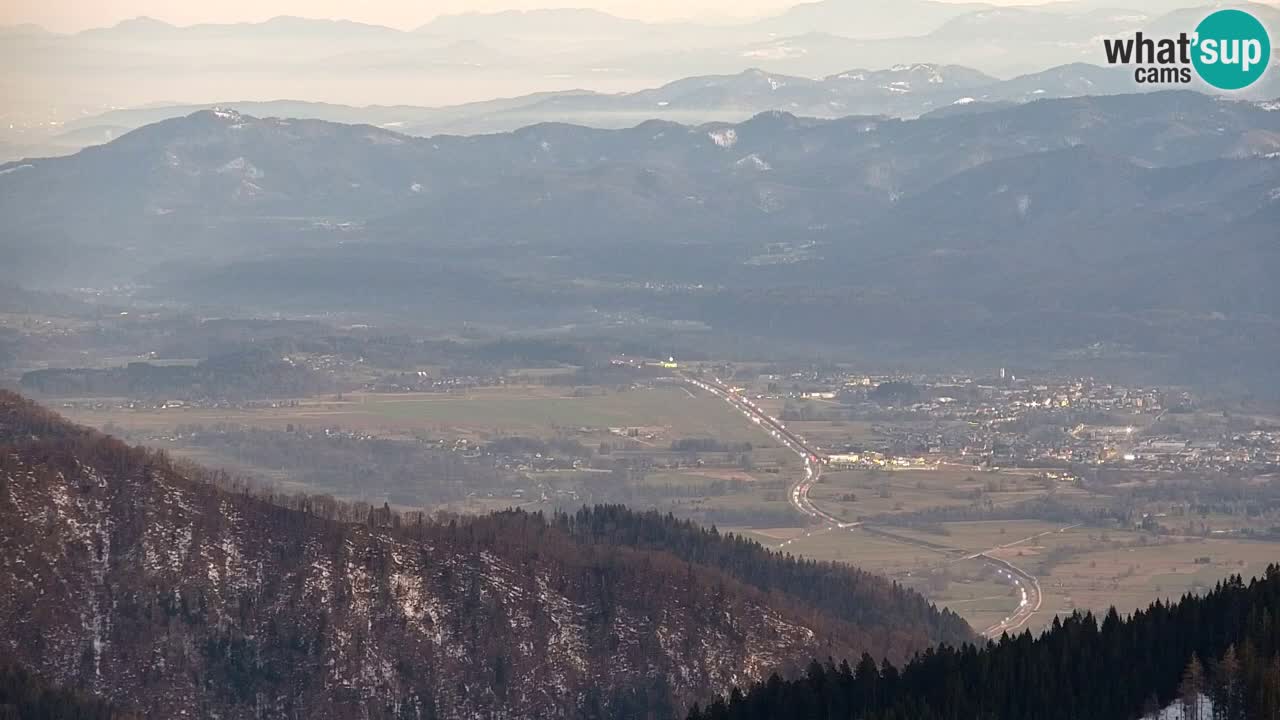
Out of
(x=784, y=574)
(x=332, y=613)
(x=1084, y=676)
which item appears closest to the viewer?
(x=1084, y=676)

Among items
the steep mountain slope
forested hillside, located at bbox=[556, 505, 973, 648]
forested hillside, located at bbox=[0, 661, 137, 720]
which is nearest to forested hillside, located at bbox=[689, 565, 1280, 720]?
the steep mountain slope

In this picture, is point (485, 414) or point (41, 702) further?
point (485, 414)

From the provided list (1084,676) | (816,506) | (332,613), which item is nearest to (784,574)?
(332,613)

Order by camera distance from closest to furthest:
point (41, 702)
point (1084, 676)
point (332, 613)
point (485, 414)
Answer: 1. point (1084, 676)
2. point (41, 702)
3. point (332, 613)
4. point (485, 414)

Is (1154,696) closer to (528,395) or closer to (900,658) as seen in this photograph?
(900,658)

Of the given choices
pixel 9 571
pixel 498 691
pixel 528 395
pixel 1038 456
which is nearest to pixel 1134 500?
pixel 1038 456

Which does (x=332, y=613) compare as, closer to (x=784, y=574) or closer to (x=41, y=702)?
(x=41, y=702)

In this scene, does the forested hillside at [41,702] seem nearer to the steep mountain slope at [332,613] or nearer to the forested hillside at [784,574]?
the steep mountain slope at [332,613]
